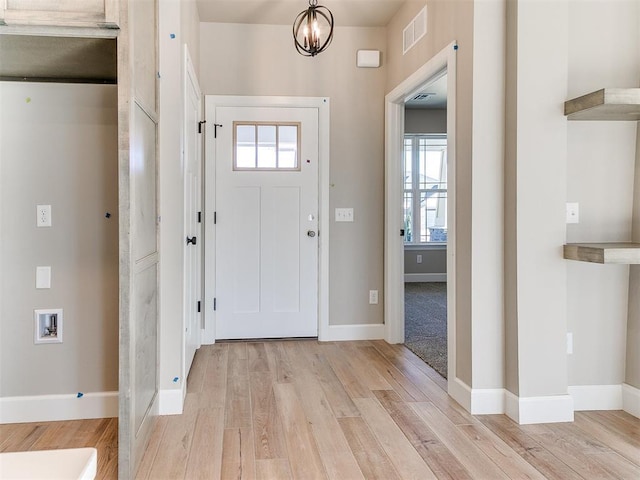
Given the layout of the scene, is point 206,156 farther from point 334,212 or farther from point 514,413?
point 514,413

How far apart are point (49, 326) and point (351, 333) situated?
7.63 feet

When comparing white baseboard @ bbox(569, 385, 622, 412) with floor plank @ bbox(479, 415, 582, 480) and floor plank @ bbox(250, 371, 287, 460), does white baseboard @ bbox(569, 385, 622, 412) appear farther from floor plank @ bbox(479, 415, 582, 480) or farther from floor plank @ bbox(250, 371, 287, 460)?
floor plank @ bbox(250, 371, 287, 460)

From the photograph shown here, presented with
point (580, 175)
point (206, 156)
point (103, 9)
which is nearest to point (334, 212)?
point (206, 156)

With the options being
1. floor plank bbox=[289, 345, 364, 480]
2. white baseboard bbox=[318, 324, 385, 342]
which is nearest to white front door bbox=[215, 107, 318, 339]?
white baseboard bbox=[318, 324, 385, 342]

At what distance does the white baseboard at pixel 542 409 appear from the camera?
2262 millimetres

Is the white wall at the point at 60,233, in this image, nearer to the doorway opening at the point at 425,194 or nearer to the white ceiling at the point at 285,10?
the white ceiling at the point at 285,10

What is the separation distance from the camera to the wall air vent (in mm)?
3021

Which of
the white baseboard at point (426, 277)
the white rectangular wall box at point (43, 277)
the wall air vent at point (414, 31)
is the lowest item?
the white baseboard at point (426, 277)

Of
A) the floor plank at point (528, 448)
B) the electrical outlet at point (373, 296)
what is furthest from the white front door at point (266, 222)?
the floor plank at point (528, 448)

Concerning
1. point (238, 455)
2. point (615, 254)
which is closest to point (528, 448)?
point (615, 254)

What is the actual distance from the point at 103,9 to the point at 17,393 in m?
1.87

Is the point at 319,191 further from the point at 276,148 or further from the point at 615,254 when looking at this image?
the point at 615,254

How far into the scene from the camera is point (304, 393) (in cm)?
266

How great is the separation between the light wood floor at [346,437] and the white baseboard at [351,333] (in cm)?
89
